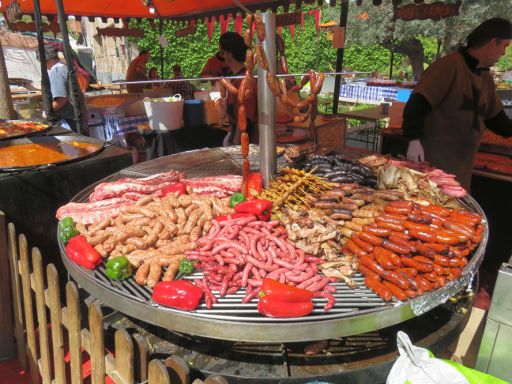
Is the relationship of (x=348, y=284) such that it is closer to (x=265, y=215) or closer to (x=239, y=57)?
(x=265, y=215)

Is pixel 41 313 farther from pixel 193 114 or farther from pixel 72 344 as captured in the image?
pixel 193 114

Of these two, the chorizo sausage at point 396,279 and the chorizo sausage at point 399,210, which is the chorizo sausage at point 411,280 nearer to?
the chorizo sausage at point 396,279

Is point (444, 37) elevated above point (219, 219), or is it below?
above

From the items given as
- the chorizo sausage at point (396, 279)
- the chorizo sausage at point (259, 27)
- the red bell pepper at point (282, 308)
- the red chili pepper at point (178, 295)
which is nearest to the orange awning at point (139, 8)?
the chorizo sausage at point (259, 27)

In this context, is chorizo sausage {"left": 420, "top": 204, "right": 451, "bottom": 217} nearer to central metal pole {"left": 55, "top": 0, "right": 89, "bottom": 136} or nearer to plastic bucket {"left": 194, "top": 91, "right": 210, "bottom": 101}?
central metal pole {"left": 55, "top": 0, "right": 89, "bottom": 136}

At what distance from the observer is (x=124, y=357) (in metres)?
1.90

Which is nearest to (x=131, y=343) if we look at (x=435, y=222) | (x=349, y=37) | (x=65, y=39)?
(x=435, y=222)

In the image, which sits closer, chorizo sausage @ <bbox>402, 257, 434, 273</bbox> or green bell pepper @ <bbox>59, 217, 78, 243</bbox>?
chorizo sausage @ <bbox>402, 257, 434, 273</bbox>

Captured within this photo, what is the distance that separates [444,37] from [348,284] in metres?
23.7

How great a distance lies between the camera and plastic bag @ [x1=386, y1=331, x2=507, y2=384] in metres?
1.81

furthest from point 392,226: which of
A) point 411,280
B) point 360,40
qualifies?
point 360,40

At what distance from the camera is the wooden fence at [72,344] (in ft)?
5.74

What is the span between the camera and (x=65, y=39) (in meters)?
4.66

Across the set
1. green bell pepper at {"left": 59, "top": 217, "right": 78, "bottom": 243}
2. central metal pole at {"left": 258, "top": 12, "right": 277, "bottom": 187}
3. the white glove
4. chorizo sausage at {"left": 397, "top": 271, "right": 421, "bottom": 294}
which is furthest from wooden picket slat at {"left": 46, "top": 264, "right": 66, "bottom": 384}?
the white glove
